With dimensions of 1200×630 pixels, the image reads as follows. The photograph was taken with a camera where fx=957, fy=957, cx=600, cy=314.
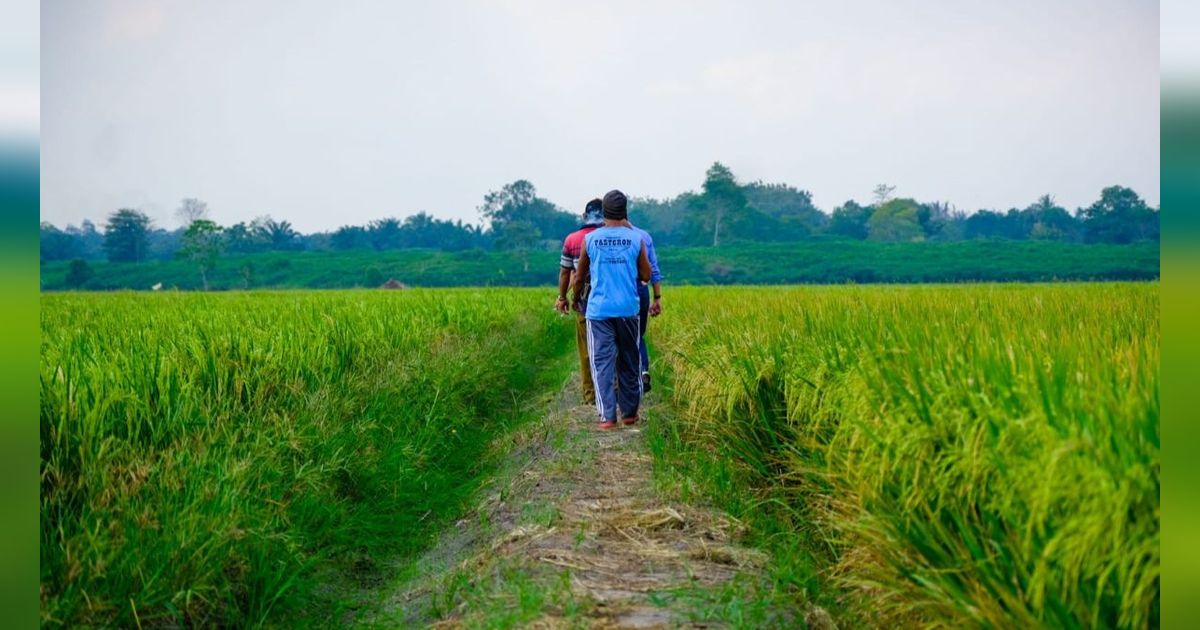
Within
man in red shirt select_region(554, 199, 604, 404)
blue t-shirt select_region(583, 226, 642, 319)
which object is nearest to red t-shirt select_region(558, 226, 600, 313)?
man in red shirt select_region(554, 199, 604, 404)

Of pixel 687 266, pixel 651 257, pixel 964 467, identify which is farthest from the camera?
pixel 687 266

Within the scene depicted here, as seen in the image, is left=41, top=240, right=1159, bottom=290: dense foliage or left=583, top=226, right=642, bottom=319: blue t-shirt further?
left=41, top=240, right=1159, bottom=290: dense foliage

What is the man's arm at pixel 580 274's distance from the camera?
7902mm

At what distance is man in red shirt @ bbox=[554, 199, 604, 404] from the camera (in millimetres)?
8406

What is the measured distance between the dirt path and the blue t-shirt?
1508 mm

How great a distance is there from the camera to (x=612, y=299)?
7629 mm

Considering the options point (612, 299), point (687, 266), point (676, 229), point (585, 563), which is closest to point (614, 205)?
point (612, 299)

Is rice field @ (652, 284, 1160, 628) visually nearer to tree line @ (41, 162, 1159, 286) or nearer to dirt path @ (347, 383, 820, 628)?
dirt path @ (347, 383, 820, 628)

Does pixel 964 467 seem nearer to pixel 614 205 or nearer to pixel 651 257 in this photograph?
pixel 614 205

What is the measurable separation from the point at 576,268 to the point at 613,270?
2.10ft

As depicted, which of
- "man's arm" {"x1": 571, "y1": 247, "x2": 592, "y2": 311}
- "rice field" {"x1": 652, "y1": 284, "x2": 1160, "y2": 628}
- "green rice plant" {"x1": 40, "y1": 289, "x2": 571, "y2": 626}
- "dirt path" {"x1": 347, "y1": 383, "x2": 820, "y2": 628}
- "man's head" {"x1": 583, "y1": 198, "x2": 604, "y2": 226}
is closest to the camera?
"rice field" {"x1": 652, "y1": 284, "x2": 1160, "y2": 628}

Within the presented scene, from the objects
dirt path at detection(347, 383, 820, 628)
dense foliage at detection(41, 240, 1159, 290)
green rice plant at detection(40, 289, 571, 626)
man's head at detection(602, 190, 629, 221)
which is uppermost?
dense foliage at detection(41, 240, 1159, 290)

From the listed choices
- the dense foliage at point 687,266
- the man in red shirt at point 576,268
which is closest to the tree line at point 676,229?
the dense foliage at point 687,266
